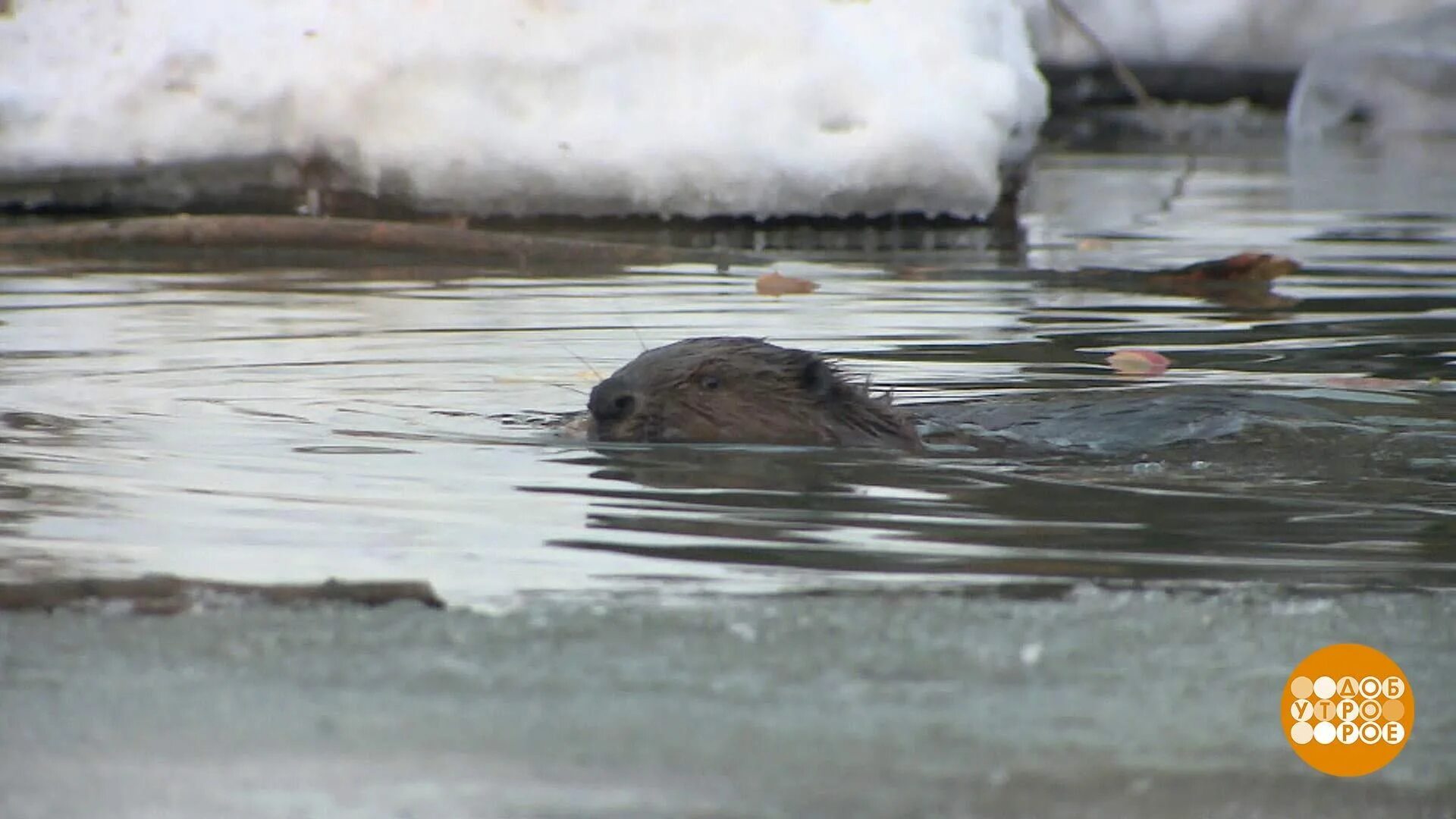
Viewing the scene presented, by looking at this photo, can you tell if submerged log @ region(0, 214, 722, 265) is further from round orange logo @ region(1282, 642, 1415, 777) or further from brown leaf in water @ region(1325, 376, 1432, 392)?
round orange logo @ region(1282, 642, 1415, 777)

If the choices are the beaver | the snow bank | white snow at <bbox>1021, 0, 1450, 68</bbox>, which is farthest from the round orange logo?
the snow bank

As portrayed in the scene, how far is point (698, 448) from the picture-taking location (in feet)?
18.1

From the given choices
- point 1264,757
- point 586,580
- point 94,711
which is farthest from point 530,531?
point 1264,757

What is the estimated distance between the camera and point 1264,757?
9.00 feet

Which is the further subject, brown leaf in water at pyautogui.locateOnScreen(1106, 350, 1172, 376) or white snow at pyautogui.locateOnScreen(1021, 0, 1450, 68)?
white snow at pyautogui.locateOnScreen(1021, 0, 1450, 68)

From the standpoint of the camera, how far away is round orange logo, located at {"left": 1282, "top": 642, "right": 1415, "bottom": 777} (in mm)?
2748

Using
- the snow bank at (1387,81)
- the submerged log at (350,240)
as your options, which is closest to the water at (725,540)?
the submerged log at (350,240)

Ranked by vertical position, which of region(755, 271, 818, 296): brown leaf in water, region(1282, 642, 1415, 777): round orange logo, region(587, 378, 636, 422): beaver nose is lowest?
region(1282, 642, 1415, 777): round orange logo

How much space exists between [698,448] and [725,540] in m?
1.38

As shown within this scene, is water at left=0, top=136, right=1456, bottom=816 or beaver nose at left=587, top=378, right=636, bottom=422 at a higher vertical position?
beaver nose at left=587, top=378, right=636, bottom=422

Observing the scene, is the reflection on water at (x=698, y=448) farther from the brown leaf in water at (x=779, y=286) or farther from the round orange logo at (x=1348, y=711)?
the round orange logo at (x=1348, y=711)

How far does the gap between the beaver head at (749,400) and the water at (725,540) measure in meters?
0.10

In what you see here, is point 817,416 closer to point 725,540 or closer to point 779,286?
point 725,540

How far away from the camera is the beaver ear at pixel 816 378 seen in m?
5.60
